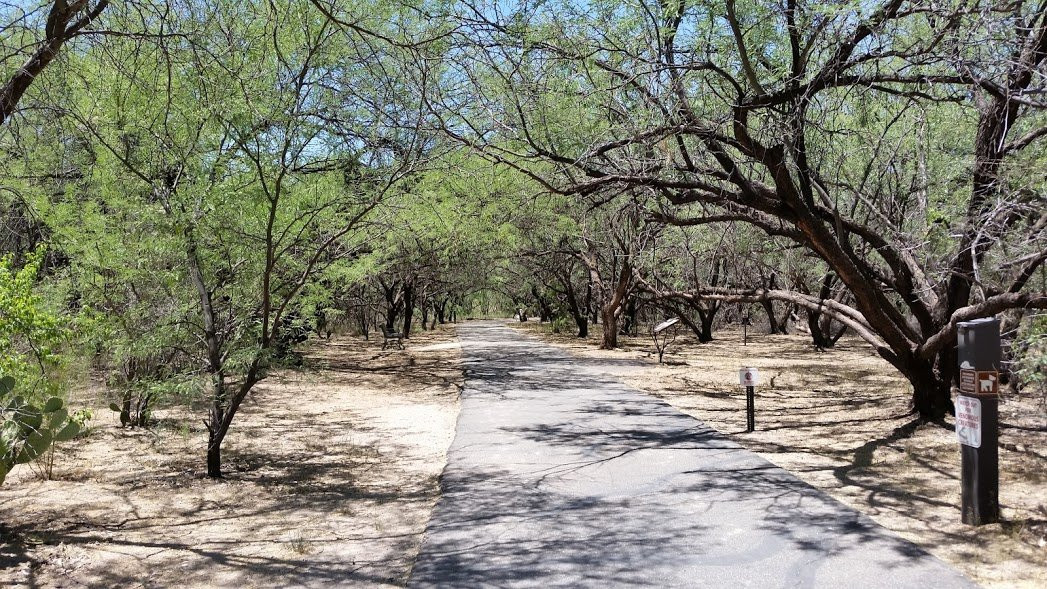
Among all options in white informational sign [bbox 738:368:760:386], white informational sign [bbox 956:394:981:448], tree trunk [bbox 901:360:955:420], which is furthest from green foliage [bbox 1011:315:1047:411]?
white informational sign [bbox 738:368:760:386]

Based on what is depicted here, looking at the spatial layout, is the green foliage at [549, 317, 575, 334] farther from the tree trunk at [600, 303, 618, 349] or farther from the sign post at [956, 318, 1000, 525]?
the sign post at [956, 318, 1000, 525]

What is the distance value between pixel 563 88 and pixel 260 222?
4066 millimetres

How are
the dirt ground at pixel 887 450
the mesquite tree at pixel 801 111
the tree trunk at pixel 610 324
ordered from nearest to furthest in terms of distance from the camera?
the dirt ground at pixel 887 450, the mesquite tree at pixel 801 111, the tree trunk at pixel 610 324

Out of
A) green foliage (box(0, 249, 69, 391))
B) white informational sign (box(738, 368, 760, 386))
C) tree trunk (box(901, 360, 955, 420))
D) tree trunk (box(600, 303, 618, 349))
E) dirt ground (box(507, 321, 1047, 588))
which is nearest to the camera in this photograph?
dirt ground (box(507, 321, 1047, 588))

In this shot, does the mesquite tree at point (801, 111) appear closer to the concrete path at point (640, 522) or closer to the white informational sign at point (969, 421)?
the white informational sign at point (969, 421)

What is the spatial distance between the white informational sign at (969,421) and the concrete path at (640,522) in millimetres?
967

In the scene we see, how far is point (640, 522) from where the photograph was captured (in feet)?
19.0

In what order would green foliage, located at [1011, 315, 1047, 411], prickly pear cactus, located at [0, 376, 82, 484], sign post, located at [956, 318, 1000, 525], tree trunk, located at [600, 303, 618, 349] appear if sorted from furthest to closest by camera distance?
tree trunk, located at [600, 303, 618, 349], prickly pear cactus, located at [0, 376, 82, 484], green foliage, located at [1011, 315, 1047, 411], sign post, located at [956, 318, 1000, 525]

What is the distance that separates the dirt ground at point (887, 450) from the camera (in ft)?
16.7

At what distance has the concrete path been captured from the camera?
4629mm

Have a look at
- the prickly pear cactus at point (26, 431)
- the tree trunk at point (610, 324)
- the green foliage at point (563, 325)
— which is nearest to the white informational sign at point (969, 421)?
the prickly pear cactus at point (26, 431)

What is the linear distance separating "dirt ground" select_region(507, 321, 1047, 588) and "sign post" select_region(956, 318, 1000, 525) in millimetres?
180

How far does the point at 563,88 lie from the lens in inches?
362

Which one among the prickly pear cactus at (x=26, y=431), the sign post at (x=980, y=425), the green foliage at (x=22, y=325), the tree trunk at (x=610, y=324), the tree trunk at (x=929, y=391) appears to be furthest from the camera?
the tree trunk at (x=610, y=324)
